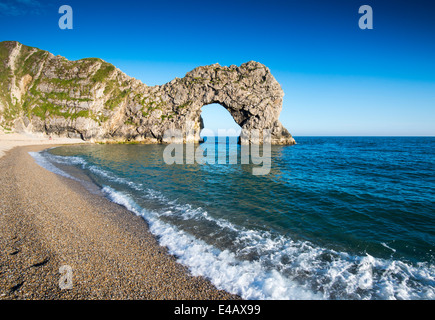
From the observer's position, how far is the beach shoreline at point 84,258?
5.75m

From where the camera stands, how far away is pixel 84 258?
281 inches

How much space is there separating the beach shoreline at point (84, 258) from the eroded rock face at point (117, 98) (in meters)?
77.2

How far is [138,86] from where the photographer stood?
94.6 m

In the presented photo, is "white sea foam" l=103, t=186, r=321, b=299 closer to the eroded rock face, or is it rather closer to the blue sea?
the blue sea

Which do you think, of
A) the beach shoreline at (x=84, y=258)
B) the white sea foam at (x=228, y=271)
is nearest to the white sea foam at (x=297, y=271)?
the white sea foam at (x=228, y=271)

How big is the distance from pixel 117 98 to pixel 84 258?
9744 cm

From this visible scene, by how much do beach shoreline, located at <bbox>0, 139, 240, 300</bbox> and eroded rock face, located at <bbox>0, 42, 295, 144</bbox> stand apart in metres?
77.2

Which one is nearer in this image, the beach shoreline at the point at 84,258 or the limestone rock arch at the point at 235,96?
the beach shoreline at the point at 84,258

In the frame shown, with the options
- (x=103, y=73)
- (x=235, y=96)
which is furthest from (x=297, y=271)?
(x=103, y=73)

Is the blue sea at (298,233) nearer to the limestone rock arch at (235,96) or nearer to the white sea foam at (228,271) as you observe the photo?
the white sea foam at (228,271)

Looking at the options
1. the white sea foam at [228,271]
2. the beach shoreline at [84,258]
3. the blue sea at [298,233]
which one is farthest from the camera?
the blue sea at [298,233]

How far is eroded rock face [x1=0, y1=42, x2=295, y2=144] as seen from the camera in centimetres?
7844

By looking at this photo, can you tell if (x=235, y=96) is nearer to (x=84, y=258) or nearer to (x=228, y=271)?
(x=228, y=271)
